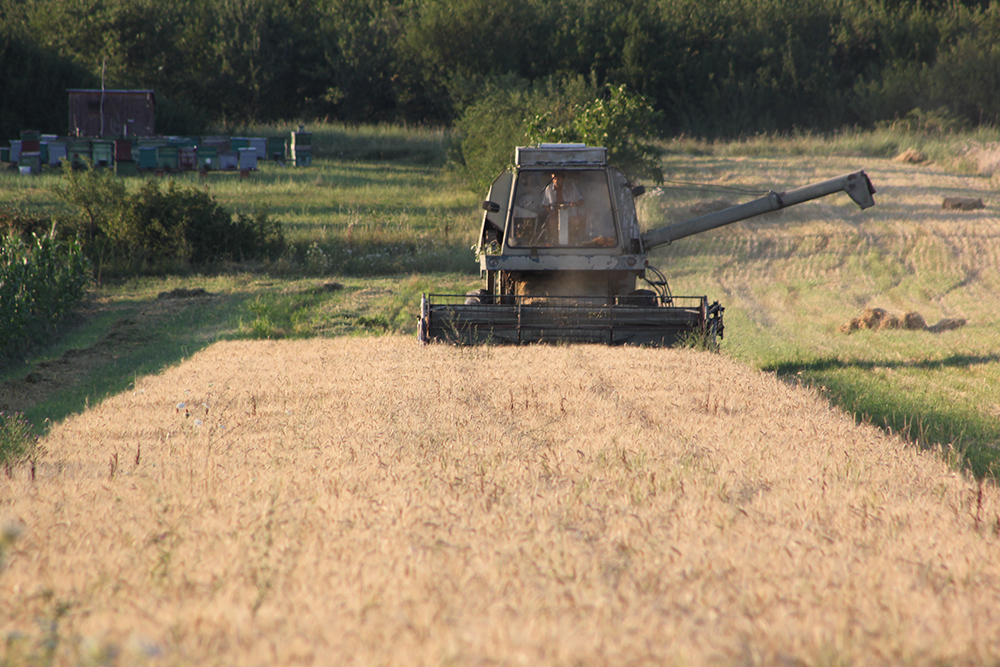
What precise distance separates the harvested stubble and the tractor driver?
4.32 metres

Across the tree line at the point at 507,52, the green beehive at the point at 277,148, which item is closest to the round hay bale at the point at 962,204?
the green beehive at the point at 277,148

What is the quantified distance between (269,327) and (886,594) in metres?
10.0

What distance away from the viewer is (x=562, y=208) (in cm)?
993

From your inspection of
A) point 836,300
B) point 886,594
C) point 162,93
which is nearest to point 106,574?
point 886,594

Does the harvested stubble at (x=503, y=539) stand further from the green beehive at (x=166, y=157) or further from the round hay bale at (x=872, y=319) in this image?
the green beehive at (x=166, y=157)

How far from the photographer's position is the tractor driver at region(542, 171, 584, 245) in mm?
9883

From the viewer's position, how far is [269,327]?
11812mm

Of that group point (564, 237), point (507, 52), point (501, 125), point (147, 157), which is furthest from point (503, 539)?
point (507, 52)

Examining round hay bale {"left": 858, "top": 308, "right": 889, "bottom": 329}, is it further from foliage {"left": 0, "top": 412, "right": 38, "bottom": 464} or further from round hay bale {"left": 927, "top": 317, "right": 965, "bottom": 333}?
foliage {"left": 0, "top": 412, "right": 38, "bottom": 464}

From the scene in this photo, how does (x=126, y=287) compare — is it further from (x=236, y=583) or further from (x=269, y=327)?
(x=236, y=583)

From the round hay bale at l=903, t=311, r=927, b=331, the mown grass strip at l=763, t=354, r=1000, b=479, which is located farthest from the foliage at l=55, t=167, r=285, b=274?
the mown grass strip at l=763, t=354, r=1000, b=479

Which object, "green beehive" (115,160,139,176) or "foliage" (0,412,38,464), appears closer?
"foliage" (0,412,38,464)

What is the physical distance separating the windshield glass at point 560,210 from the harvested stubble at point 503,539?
4.31 meters

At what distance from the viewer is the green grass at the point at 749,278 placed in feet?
26.2
